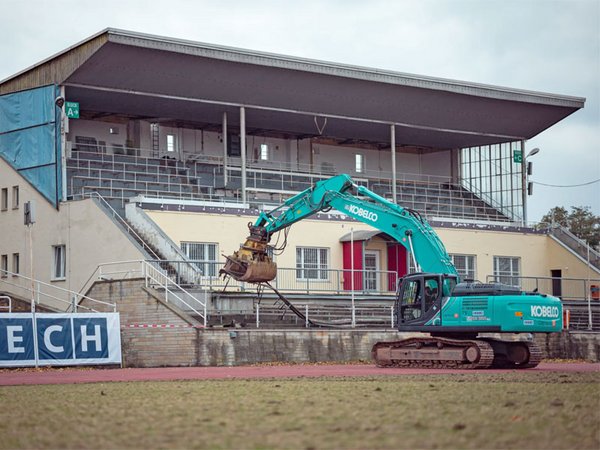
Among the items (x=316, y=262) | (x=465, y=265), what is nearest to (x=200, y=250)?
(x=316, y=262)

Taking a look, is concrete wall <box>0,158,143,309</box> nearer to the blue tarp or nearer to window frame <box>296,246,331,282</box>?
the blue tarp

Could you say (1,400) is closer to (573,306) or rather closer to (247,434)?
(247,434)

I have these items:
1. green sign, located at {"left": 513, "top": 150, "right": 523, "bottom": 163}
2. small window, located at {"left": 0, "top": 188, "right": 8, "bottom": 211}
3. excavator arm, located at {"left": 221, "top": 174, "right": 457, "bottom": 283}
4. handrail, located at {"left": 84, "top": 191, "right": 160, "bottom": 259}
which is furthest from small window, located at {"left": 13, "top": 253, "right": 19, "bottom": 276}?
green sign, located at {"left": 513, "top": 150, "right": 523, "bottom": 163}

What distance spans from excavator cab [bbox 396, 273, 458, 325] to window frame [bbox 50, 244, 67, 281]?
1872 centimetres

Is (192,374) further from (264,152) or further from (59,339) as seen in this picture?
(264,152)

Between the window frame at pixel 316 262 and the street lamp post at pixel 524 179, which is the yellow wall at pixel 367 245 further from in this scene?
the street lamp post at pixel 524 179

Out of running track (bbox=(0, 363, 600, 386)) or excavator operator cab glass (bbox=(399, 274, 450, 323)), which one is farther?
excavator operator cab glass (bbox=(399, 274, 450, 323))

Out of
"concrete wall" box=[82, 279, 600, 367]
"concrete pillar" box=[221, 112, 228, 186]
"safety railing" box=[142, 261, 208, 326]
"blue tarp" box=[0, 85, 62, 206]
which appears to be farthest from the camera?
"concrete pillar" box=[221, 112, 228, 186]

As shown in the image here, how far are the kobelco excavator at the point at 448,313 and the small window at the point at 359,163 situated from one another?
26717 millimetres

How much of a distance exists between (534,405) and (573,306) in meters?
31.5

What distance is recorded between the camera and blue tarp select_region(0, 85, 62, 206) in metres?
45.8

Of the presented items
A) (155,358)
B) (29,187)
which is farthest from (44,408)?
(29,187)

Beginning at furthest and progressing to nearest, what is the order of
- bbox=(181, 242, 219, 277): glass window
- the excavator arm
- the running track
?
bbox=(181, 242, 219, 277): glass window
the excavator arm
the running track

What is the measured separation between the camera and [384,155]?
61.2 metres
